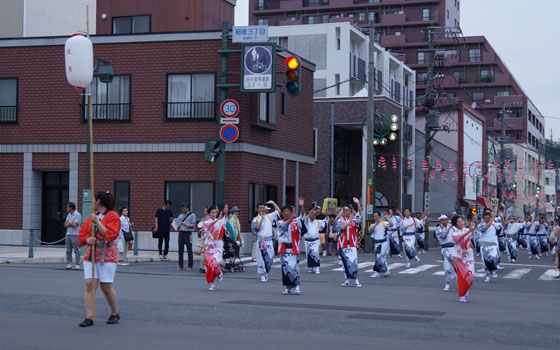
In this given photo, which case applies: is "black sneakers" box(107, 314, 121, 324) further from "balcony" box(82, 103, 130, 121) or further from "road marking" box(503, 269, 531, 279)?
"balcony" box(82, 103, 130, 121)

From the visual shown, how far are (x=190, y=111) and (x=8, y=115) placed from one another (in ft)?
23.5

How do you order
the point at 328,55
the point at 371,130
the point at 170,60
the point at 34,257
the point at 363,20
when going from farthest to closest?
the point at 363,20 → the point at 328,55 → the point at 371,130 → the point at 170,60 → the point at 34,257

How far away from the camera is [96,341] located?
9219mm

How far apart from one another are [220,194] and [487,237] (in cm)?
783

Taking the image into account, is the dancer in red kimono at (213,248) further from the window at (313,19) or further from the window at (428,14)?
the window at (428,14)

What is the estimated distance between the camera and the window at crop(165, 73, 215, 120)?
93.0 feet

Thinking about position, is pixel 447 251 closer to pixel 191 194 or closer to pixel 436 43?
pixel 191 194

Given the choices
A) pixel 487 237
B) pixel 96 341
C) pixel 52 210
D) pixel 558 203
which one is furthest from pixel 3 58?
pixel 558 203

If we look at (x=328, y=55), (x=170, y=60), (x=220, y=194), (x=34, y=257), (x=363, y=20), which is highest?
(x=363, y=20)

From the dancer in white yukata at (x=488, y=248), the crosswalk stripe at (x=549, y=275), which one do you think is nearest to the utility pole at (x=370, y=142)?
the crosswalk stripe at (x=549, y=275)

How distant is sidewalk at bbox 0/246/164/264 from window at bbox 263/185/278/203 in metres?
4.65

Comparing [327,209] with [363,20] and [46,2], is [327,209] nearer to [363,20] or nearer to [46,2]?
[46,2]

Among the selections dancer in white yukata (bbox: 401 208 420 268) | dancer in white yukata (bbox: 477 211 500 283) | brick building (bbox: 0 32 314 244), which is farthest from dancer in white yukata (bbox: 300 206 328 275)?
brick building (bbox: 0 32 314 244)

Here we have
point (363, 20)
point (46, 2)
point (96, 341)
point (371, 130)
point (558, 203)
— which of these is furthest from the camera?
point (558, 203)
